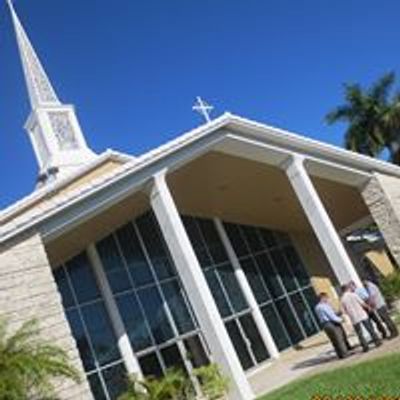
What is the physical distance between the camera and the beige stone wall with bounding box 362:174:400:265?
2253 centimetres

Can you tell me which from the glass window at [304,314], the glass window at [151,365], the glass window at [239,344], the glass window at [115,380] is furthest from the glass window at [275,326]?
the glass window at [115,380]

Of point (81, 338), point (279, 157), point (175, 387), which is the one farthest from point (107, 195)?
point (279, 157)

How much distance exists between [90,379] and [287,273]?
10.2 m

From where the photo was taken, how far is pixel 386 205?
75.0ft

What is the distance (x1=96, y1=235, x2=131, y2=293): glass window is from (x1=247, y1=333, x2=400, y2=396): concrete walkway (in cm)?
469

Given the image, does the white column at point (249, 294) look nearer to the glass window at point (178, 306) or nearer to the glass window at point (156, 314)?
the glass window at point (178, 306)

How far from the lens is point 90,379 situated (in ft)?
64.1

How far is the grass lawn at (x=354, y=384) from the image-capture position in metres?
10.4

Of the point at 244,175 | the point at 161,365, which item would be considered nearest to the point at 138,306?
the point at 161,365

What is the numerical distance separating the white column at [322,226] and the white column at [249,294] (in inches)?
188

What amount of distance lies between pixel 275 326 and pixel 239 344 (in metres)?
2.21

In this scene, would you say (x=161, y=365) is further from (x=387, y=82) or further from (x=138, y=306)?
(x=387, y=82)

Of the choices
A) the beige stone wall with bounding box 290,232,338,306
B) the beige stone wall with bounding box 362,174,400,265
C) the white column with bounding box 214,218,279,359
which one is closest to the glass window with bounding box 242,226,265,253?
the white column with bounding box 214,218,279,359

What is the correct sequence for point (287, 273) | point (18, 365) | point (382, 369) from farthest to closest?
1. point (287, 273)
2. point (382, 369)
3. point (18, 365)
